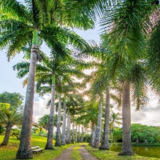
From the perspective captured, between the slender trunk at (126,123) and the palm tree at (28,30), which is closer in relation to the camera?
the palm tree at (28,30)

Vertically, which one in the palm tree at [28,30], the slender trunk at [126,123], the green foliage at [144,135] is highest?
the palm tree at [28,30]

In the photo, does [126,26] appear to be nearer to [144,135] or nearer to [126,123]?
[126,123]

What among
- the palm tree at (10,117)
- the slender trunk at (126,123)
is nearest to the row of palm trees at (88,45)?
the slender trunk at (126,123)

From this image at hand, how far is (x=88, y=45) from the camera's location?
324 inches

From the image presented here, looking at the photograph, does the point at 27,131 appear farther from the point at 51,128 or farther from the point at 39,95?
the point at 39,95

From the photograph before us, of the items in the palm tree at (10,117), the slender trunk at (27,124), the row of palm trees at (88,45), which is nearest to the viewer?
the row of palm trees at (88,45)

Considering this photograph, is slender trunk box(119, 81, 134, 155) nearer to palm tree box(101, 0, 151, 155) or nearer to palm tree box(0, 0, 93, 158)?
palm tree box(0, 0, 93, 158)

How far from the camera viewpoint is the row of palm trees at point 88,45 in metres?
2.66

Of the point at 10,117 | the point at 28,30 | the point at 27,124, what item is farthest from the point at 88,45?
the point at 10,117

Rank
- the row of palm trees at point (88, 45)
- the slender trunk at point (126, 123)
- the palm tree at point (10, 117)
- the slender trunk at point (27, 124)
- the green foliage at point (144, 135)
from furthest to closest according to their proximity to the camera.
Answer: the green foliage at point (144, 135)
the palm tree at point (10, 117)
the slender trunk at point (126, 123)
the slender trunk at point (27, 124)
the row of palm trees at point (88, 45)

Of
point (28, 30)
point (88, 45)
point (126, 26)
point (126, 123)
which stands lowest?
point (126, 123)

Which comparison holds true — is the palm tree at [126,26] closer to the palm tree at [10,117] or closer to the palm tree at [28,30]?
the palm tree at [28,30]

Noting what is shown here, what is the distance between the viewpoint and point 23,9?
1228 centimetres

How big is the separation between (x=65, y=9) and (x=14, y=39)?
11626 millimetres
